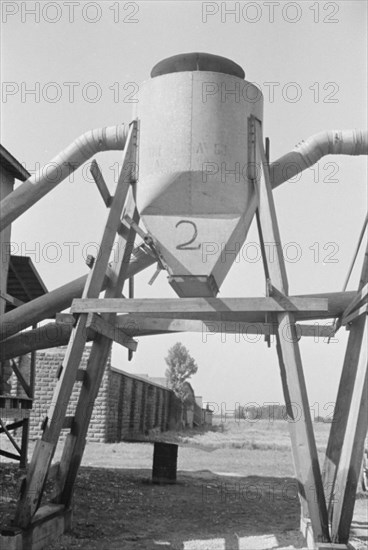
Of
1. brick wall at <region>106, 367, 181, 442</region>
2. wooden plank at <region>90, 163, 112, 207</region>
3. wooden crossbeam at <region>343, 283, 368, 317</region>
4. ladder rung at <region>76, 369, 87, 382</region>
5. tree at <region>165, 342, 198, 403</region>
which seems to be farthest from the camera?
tree at <region>165, 342, 198, 403</region>

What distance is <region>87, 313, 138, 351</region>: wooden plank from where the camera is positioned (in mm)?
6992

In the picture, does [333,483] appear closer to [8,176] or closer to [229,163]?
[229,163]

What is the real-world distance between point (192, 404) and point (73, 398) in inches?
977

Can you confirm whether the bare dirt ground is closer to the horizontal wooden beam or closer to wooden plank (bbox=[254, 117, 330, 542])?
wooden plank (bbox=[254, 117, 330, 542])

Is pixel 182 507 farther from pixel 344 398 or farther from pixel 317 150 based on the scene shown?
pixel 317 150

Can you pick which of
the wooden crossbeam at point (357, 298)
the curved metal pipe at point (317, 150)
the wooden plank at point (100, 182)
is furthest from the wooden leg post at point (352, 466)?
the wooden plank at point (100, 182)

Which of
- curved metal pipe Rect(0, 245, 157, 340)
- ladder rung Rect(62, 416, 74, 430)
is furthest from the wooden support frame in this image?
curved metal pipe Rect(0, 245, 157, 340)

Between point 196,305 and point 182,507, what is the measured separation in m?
4.45

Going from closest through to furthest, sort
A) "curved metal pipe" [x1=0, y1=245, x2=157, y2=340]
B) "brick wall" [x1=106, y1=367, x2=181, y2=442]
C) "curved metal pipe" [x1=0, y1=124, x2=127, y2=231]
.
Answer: "curved metal pipe" [x1=0, y1=124, x2=127, y2=231]
"curved metal pipe" [x1=0, y1=245, x2=157, y2=340]
"brick wall" [x1=106, y1=367, x2=181, y2=442]

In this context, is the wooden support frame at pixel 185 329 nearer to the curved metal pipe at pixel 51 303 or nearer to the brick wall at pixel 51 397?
the curved metal pipe at pixel 51 303

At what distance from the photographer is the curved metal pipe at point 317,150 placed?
7.62 m

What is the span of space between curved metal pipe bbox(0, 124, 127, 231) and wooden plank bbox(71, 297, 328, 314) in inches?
80.4

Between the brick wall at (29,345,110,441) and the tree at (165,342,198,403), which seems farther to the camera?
the tree at (165,342,198,403)

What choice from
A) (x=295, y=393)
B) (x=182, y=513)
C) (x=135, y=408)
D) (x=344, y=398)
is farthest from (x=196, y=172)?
(x=135, y=408)
